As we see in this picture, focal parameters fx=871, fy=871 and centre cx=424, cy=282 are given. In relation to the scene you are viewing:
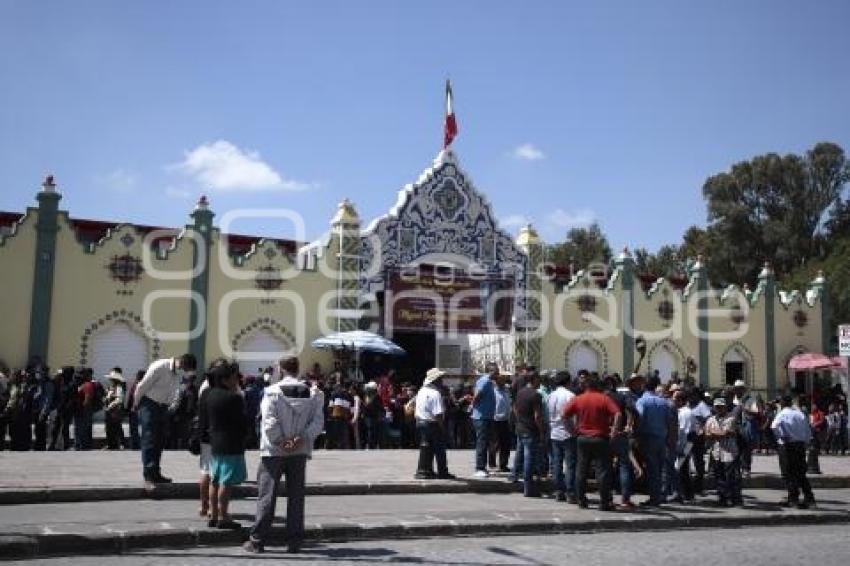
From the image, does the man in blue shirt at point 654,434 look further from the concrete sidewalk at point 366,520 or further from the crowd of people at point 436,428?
the concrete sidewalk at point 366,520

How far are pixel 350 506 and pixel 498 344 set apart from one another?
16.7m

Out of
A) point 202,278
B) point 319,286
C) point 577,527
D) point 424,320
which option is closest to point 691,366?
point 424,320

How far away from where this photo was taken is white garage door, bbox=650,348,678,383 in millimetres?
30344

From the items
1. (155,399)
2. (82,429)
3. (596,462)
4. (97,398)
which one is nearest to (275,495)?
(155,399)

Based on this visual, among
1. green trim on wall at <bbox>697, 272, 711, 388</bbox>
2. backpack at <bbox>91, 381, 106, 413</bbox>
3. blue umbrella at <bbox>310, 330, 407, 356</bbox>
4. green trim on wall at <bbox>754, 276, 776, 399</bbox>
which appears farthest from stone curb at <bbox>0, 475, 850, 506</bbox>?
green trim on wall at <bbox>754, 276, 776, 399</bbox>

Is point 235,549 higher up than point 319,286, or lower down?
lower down

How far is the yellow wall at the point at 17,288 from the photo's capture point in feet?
69.0

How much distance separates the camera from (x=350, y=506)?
11.1 meters

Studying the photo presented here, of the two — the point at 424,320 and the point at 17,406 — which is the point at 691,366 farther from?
the point at 17,406

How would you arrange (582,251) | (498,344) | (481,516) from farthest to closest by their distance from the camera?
(582,251) → (498,344) → (481,516)

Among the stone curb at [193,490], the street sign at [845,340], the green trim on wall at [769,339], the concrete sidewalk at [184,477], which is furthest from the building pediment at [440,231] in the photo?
the stone curb at [193,490]

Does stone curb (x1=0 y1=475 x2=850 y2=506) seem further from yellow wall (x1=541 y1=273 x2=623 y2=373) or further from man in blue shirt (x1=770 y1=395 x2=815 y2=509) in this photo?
yellow wall (x1=541 y1=273 x2=623 y2=373)

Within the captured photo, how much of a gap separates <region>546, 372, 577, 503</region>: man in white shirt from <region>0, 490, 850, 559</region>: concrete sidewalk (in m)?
0.26

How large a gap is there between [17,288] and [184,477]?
11.7m
